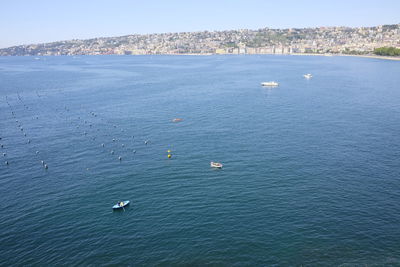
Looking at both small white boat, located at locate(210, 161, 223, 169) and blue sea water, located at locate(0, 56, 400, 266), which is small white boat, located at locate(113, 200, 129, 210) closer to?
blue sea water, located at locate(0, 56, 400, 266)

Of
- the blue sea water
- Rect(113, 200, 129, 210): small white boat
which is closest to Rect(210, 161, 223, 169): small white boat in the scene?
the blue sea water

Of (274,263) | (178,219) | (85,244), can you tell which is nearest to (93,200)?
(85,244)

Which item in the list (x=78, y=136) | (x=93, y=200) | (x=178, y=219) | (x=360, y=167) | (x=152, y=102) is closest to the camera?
(x=178, y=219)

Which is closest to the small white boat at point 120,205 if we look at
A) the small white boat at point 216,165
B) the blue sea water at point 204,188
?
the blue sea water at point 204,188

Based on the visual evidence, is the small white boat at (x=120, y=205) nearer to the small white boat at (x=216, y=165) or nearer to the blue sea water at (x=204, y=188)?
the blue sea water at (x=204, y=188)

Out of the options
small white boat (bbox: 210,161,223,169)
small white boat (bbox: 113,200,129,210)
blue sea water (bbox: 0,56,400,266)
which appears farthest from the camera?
small white boat (bbox: 210,161,223,169)

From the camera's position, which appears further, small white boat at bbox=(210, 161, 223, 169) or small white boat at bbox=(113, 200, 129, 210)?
small white boat at bbox=(210, 161, 223, 169)

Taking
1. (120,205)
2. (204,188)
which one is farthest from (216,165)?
(120,205)

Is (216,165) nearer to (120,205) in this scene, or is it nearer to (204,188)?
(204,188)

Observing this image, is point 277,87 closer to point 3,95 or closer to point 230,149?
point 230,149
